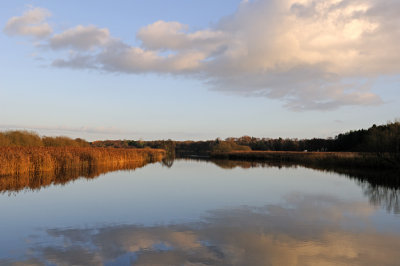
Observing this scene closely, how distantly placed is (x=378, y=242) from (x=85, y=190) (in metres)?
13.0

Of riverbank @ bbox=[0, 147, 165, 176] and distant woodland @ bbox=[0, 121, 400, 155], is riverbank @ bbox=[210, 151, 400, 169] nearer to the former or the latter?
distant woodland @ bbox=[0, 121, 400, 155]

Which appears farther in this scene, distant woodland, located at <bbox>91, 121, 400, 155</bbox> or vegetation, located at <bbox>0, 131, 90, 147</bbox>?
vegetation, located at <bbox>0, 131, 90, 147</bbox>

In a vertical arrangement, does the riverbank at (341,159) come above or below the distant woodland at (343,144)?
below

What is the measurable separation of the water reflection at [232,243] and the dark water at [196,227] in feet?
0.07

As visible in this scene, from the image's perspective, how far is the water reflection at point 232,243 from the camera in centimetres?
626

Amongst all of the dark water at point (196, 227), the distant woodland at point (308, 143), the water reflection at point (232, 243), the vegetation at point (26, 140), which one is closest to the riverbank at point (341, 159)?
the distant woodland at point (308, 143)

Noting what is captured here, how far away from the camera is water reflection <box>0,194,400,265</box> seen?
6.26m

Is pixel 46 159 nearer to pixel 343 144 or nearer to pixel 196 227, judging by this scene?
pixel 196 227

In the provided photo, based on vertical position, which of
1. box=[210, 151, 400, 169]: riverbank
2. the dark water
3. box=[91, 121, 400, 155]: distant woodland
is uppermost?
box=[91, 121, 400, 155]: distant woodland

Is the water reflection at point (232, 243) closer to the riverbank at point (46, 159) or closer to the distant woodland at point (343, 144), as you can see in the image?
the riverbank at point (46, 159)

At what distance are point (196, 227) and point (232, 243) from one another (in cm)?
167

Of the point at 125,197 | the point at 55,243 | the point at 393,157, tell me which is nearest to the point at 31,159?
the point at 125,197

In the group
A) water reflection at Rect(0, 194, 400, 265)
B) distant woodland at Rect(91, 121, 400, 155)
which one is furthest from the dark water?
distant woodland at Rect(91, 121, 400, 155)

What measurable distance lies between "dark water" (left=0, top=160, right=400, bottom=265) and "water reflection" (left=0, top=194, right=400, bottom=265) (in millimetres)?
22
